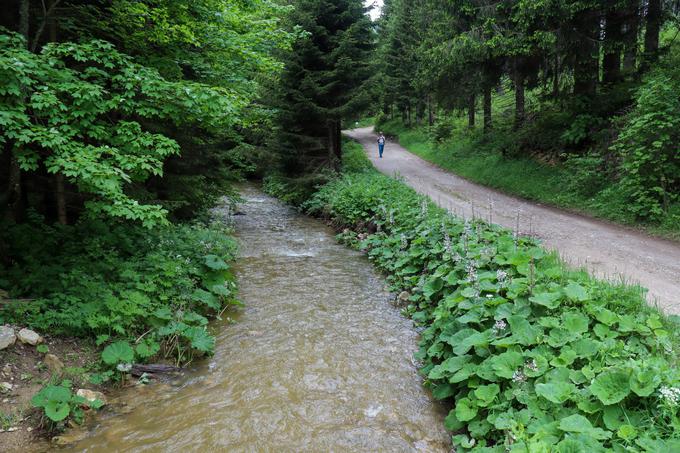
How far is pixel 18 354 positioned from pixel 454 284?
5403mm

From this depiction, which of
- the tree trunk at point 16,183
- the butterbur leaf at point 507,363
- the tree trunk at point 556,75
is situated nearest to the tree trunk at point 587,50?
the tree trunk at point 556,75

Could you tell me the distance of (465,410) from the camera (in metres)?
3.92

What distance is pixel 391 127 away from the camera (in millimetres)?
46469

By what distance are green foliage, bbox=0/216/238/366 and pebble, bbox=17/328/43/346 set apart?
0.46 feet

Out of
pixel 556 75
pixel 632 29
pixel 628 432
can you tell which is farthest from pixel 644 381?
pixel 556 75

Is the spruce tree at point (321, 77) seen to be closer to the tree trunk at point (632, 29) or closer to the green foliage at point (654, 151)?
the tree trunk at point (632, 29)

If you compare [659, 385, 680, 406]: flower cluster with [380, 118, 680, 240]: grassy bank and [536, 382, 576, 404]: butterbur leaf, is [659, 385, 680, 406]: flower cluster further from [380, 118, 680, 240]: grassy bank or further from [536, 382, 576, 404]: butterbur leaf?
[380, 118, 680, 240]: grassy bank

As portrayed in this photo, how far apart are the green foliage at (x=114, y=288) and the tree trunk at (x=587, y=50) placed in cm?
1280

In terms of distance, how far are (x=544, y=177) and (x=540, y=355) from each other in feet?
41.4

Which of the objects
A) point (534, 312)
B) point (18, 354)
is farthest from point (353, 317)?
point (18, 354)

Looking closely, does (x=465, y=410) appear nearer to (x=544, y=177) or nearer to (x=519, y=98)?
(x=544, y=177)

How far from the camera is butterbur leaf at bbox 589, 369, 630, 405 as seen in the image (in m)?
3.07

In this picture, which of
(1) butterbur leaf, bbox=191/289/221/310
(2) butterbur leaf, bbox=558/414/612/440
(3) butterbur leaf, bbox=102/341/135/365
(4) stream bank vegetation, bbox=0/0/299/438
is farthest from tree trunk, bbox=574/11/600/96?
(3) butterbur leaf, bbox=102/341/135/365

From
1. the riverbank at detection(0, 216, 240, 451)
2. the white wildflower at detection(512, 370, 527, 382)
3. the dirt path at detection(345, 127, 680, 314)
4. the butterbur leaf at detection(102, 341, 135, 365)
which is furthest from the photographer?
the dirt path at detection(345, 127, 680, 314)
